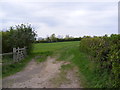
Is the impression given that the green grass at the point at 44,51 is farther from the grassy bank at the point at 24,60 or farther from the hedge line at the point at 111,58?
the hedge line at the point at 111,58

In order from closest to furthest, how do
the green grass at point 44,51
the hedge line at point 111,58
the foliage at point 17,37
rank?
1. the hedge line at point 111,58
2. the green grass at point 44,51
3. the foliage at point 17,37

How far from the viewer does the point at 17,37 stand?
13094mm

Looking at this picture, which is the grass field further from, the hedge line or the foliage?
the foliage

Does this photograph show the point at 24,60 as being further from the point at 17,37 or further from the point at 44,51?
the point at 44,51

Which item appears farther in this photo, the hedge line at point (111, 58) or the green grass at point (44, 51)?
the green grass at point (44, 51)

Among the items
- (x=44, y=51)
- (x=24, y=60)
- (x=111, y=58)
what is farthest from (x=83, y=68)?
(x=44, y=51)

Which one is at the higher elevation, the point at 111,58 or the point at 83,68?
the point at 111,58

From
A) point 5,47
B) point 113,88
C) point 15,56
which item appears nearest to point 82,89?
point 113,88

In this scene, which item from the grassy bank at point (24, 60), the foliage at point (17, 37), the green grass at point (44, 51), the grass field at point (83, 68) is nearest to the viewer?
the grass field at point (83, 68)

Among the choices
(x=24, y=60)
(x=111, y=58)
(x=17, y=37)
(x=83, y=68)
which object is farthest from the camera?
(x=17, y=37)

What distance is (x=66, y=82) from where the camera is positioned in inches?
216

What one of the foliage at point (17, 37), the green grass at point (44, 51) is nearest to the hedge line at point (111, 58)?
the green grass at point (44, 51)

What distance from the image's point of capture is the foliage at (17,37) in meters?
13.0

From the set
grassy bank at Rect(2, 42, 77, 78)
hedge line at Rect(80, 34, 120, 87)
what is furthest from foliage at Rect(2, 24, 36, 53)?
hedge line at Rect(80, 34, 120, 87)
